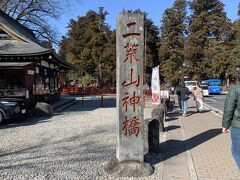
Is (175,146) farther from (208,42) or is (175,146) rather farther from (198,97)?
(208,42)

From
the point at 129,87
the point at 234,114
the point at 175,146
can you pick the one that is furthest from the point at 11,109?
the point at 234,114

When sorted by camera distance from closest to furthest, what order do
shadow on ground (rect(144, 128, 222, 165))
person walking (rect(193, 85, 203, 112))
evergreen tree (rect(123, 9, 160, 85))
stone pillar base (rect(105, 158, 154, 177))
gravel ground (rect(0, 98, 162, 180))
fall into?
stone pillar base (rect(105, 158, 154, 177)) < gravel ground (rect(0, 98, 162, 180)) < shadow on ground (rect(144, 128, 222, 165)) < person walking (rect(193, 85, 203, 112)) < evergreen tree (rect(123, 9, 160, 85))

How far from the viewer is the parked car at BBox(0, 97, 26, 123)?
1531 centimetres

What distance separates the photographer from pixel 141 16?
734 centimetres

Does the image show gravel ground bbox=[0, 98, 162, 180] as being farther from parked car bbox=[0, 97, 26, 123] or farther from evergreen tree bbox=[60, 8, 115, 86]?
evergreen tree bbox=[60, 8, 115, 86]

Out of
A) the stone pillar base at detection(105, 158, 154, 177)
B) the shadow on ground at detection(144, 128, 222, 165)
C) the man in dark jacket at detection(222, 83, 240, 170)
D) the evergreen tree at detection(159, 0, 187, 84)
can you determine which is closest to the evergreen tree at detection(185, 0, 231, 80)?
the evergreen tree at detection(159, 0, 187, 84)

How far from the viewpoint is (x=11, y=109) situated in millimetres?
15555

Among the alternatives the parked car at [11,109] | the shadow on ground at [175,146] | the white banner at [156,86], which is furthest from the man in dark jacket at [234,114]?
the parked car at [11,109]

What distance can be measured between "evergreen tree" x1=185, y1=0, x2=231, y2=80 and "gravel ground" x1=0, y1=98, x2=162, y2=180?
158 ft

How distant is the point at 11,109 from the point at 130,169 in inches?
381

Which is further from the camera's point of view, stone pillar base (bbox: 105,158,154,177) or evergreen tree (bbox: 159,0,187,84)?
evergreen tree (bbox: 159,0,187,84)

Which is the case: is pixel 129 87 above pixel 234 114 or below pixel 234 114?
above

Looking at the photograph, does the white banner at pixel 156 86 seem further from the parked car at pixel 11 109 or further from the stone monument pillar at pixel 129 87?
the stone monument pillar at pixel 129 87

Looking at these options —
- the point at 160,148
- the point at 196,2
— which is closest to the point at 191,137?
the point at 160,148
